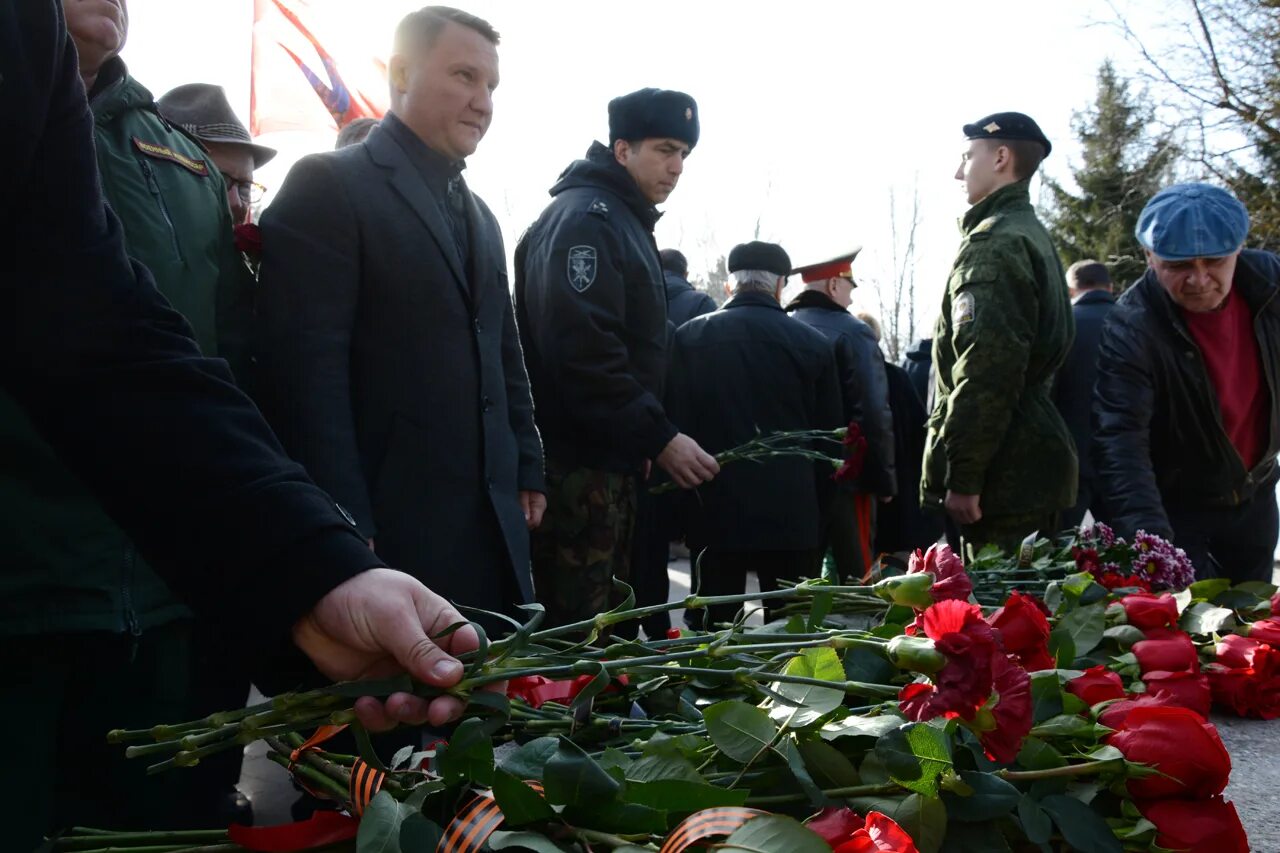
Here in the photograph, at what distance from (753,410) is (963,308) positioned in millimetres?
1043

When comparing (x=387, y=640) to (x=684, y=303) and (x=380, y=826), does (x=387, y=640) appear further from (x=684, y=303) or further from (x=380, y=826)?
(x=684, y=303)

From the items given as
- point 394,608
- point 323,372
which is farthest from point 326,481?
point 394,608

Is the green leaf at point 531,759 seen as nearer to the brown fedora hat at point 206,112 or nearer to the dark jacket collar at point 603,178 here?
the dark jacket collar at point 603,178

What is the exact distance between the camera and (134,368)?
1.05 meters

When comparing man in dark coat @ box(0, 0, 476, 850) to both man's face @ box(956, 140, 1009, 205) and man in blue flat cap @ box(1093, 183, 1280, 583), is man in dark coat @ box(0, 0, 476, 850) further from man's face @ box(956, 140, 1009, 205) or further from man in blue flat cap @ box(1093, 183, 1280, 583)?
man's face @ box(956, 140, 1009, 205)

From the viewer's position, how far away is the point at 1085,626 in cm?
176

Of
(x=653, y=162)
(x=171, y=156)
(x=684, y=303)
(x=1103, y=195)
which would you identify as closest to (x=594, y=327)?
(x=653, y=162)

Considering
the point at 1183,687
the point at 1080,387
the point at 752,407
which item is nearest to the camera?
the point at 1183,687

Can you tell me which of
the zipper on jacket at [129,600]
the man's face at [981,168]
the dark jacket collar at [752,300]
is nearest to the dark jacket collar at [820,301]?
the dark jacket collar at [752,300]

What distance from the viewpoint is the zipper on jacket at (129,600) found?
1704 millimetres

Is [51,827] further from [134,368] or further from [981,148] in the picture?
[981,148]

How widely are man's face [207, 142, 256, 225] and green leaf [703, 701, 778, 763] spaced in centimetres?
328

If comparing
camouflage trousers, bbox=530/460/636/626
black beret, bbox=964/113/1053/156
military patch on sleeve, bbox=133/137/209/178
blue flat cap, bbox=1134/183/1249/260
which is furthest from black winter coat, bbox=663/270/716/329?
military patch on sleeve, bbox=133/137/209/178

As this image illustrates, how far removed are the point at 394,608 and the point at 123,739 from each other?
0.88 feet
